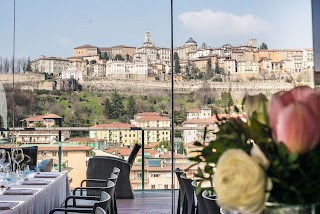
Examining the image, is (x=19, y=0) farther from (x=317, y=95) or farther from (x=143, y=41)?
(x=317, y=95)

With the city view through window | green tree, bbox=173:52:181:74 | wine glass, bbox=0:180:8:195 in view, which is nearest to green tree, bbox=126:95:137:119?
the city view through window

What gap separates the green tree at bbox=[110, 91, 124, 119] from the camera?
10.6m

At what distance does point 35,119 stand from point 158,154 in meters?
2.62

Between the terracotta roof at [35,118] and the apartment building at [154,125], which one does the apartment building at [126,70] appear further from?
the terracotta roof at [35,118]

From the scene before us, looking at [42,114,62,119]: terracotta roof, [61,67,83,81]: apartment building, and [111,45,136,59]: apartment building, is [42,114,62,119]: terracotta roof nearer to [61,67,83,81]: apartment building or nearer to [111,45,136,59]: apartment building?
[61,67,83,81]: apartment building

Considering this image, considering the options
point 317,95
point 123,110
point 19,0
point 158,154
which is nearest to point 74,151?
point 158,154

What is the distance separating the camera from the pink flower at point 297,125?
863 millimetres

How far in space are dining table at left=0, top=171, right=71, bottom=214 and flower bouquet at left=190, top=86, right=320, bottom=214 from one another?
283 cm

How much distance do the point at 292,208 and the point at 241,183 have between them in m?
0.11

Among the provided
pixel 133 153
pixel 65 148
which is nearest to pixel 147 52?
pixel 65 148

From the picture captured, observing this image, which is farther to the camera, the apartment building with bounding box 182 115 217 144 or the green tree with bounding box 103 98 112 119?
the green tree with bounding box 103 98 112 119

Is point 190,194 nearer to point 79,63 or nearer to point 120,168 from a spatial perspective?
point 120,168

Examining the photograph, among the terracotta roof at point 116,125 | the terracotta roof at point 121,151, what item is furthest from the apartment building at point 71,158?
the terracotta roof at point 116,125

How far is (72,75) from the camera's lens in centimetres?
1110
